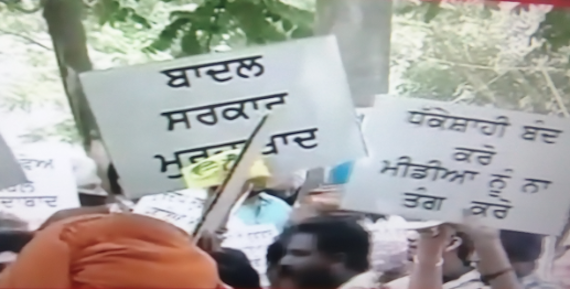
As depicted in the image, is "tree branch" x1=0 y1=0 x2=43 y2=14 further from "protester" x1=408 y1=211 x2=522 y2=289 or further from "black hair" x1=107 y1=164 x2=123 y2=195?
"protester" x1=408 y1=211 x2=522 y2=289

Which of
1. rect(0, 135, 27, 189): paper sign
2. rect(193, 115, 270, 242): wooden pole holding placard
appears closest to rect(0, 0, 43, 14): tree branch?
rect(0, 135, 27, 189): paper sign

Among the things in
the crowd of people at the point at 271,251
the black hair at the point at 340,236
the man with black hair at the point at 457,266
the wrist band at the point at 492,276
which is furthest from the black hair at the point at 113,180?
the wrist band at the point at 492,276

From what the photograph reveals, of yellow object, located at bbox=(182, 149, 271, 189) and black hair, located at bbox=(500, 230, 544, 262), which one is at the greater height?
black hair, located at bbox=(500, 230, 544, 262)

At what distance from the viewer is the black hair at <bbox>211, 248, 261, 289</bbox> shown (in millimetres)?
789

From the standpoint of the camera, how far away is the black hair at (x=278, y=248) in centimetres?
79

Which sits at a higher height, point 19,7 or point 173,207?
point 19,7

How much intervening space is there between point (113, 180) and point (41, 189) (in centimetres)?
8

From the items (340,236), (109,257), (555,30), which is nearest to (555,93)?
(555,30)

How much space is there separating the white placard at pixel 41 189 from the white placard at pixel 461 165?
312 millimetres

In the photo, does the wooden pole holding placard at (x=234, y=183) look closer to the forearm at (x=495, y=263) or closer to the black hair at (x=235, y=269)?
the black hair at (x=235, y=269)

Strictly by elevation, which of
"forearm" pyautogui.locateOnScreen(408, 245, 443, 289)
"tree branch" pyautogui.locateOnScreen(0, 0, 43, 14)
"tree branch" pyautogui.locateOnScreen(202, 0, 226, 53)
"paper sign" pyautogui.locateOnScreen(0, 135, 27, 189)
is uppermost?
"tree branch" pyautogui.locateOnScreen(202, 0, 226, 53)

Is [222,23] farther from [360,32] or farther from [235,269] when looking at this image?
[235,269]

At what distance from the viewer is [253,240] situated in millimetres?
788

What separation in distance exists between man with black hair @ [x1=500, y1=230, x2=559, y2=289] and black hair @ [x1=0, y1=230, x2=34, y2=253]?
535mm
